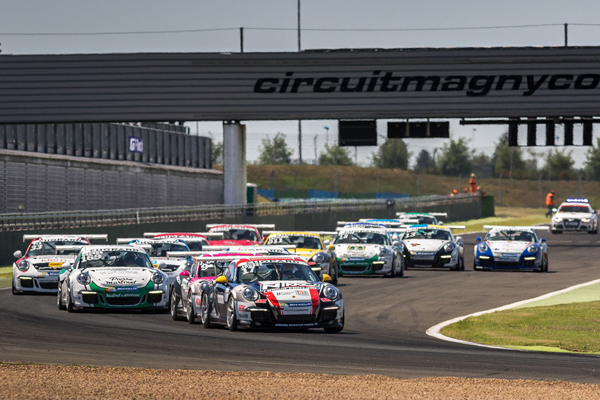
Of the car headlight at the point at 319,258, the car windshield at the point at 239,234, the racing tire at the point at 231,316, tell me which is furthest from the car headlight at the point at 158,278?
the car windshield at the point at 239,234

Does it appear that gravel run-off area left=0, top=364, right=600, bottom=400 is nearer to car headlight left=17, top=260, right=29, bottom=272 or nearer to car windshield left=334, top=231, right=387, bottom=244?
car headlight left=17, top=260, right=29, bottom=272

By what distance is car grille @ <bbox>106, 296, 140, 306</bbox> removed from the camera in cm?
1802

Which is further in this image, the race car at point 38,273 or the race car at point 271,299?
the race car at point 38,273

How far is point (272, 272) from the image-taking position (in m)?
15.8

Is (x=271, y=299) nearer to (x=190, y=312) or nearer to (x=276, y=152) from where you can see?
(x=190, y=312)

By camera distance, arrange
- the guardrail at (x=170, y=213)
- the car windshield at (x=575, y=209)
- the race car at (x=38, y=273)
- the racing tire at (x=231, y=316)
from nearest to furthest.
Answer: the racing tire at (x=231, y=316) < the race car at (x=38, y=273) < the guardrail at (x=170, y=213) < the car windshield at (x=575, y=209)

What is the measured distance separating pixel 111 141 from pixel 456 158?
48.2 metres

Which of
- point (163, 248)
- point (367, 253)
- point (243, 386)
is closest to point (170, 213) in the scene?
point (367, 253)

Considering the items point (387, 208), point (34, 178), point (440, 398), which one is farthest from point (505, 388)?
point (387, 208)

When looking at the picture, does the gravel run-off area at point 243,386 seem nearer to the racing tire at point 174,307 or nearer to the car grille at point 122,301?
the racing tire at point 174,307

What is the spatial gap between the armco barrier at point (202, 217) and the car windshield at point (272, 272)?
53.3 ft

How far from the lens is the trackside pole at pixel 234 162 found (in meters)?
41.6

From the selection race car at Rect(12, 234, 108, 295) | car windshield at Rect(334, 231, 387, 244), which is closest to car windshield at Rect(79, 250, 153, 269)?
race car at Rect(12, 234, 108, 295)

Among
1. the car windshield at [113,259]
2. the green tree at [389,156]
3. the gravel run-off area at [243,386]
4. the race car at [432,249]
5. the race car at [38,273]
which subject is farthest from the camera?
the green tree at [389,156]
